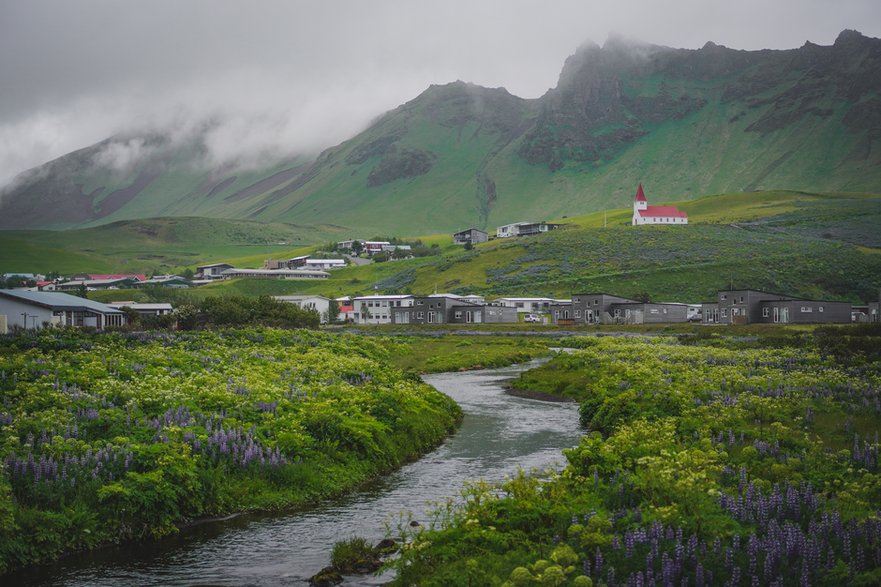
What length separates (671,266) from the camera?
159375mm

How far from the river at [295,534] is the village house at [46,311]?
52.5m

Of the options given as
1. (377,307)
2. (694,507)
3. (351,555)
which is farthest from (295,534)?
(377,307)

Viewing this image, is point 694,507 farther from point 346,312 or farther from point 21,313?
point 346,312

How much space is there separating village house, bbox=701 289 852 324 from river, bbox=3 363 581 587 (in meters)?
78.0

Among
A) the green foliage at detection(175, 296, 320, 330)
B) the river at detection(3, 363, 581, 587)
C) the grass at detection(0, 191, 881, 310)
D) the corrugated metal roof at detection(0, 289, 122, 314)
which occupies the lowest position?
the river at detection(3, 363, 581, 587)

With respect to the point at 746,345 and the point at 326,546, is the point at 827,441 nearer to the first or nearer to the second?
the point at 326,546

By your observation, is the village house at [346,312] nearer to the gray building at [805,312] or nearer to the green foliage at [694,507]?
the gray building at [805,312]

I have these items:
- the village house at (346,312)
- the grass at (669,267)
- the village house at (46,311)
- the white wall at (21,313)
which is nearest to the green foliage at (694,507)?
the village house at (46,311)

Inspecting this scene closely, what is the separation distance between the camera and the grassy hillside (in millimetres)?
144250

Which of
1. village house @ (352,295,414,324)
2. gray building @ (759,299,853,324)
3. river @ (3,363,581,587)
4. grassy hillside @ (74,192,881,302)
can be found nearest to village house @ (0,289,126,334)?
river @ (3,363,581,587)

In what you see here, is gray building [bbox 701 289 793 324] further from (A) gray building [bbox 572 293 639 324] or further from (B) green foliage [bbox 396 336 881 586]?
(B) green foliage [bbox 396 336 881 586]

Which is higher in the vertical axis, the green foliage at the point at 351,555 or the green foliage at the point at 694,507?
the green foliage at the point at 694,507

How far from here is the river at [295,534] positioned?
1705 centimetres

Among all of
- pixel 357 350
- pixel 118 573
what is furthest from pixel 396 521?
pixel 357 350
